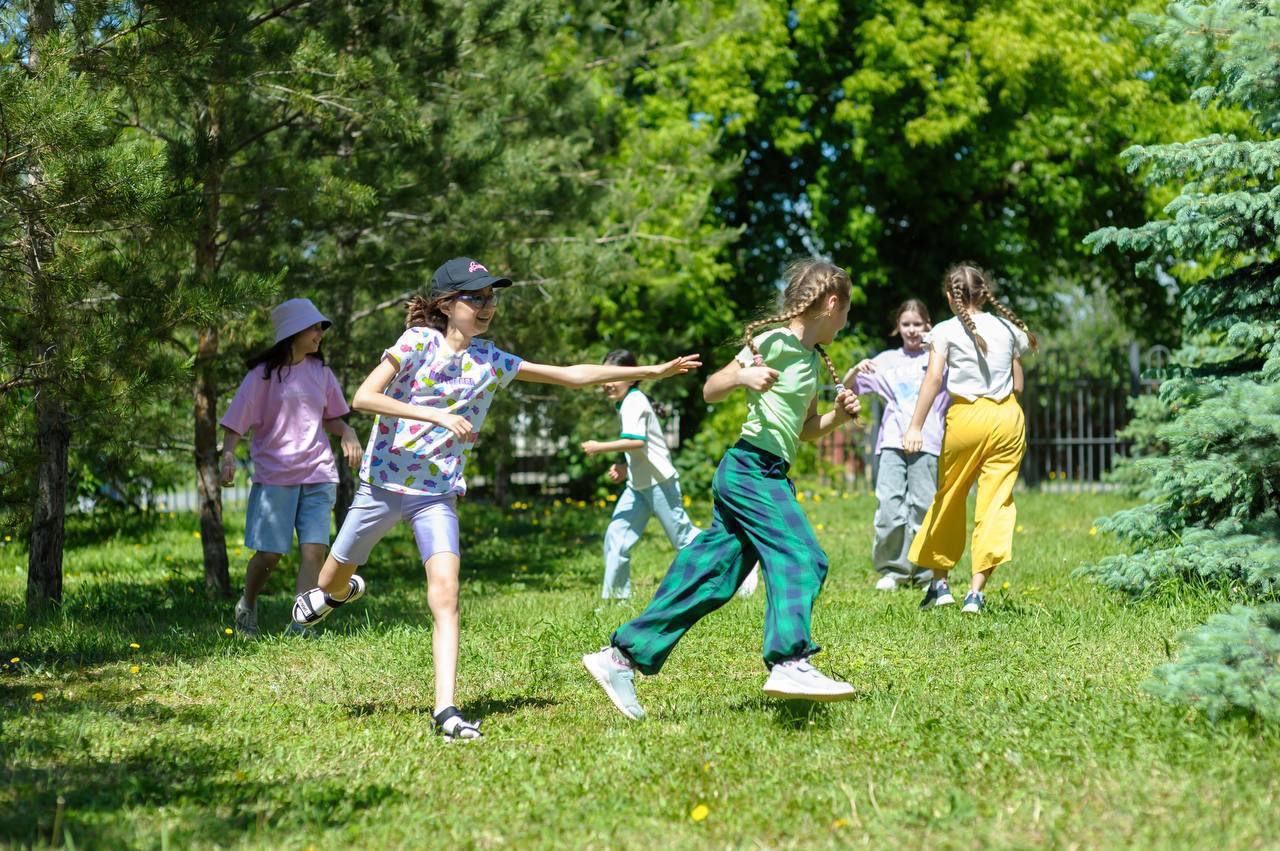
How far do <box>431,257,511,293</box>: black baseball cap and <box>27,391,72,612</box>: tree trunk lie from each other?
2578 mm

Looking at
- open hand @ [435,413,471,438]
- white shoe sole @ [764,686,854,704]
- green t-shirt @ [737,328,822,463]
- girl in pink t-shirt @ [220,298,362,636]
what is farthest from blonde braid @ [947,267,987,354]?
girl in pink t-shirt @ [220,298,362,636]

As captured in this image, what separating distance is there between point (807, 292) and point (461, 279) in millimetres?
1257

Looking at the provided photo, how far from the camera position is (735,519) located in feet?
15.1

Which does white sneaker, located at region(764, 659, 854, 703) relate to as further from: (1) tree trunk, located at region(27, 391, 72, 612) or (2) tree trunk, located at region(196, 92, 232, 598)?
(2) tree trunk, located at region(196, 92, 232, 598)

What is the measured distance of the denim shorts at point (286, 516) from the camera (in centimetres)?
658

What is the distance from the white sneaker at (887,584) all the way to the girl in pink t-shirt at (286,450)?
3214 millimetres

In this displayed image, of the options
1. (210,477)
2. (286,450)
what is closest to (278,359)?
(286,450)

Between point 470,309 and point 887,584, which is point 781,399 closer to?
point 470,309

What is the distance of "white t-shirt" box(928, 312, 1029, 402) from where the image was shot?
253 inches

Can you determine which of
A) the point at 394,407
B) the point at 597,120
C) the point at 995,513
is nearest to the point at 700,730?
the point at 394,407

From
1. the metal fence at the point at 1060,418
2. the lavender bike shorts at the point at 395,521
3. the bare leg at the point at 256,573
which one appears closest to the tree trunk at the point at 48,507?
the bare leg at the point at 256,573

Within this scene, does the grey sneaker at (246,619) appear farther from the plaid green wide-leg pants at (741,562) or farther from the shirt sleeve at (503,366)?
the plaid green wide-leg pants at (741,562)

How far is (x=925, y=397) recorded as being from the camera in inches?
250

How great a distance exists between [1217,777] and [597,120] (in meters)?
9.28
